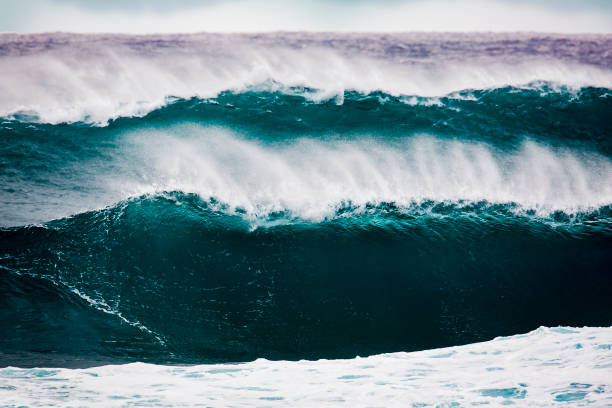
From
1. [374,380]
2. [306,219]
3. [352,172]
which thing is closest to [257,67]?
[352,172]

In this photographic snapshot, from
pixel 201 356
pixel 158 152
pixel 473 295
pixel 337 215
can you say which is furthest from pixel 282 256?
pixel 158 152

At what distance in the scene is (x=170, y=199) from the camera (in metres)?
6.47

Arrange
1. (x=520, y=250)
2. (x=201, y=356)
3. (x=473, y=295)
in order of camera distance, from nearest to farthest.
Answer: (x=201, y=356) < (x=473, y=295) < (x=520, y=250)

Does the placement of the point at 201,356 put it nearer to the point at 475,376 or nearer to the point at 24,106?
the point at 475,376

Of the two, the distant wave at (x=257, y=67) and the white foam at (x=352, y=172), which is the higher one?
the distant wave at (x=257, y=67)

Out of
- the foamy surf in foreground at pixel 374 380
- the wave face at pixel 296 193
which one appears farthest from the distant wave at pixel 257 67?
the foamy surf in foreground at pixel 374 380

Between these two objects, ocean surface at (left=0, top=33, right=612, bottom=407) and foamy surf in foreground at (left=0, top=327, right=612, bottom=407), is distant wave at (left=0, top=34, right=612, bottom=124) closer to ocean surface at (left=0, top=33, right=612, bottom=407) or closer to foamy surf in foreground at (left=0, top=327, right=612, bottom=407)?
ocean surface at (left=0, top=33, right=612, bottom=407)

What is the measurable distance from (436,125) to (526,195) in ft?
6.69

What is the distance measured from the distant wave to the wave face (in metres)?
0.05

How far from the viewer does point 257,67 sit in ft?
28.3

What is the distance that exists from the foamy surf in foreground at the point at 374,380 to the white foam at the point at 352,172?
106 inches

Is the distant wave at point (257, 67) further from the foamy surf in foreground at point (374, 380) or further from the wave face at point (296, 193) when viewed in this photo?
the foamy surf in foreground at point (374, 380)

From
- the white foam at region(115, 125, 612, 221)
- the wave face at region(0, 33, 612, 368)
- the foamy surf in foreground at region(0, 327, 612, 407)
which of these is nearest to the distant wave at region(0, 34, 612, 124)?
the wave face at region(0, 33, 612, 368)

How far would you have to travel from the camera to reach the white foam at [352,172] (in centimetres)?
666
